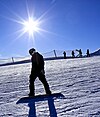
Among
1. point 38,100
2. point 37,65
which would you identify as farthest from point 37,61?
point 38,100

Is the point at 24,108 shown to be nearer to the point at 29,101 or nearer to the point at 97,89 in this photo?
the point at 29,101

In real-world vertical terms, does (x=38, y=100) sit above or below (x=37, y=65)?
below

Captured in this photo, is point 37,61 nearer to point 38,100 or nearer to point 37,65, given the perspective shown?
point 37,65

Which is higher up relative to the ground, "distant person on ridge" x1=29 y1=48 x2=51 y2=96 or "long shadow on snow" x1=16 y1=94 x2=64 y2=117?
"distant person on ridge" x1=29 y1=48 x2=51 y2=96

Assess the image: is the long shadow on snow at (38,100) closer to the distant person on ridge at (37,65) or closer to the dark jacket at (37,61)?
the distant person on ridge at (37,65)

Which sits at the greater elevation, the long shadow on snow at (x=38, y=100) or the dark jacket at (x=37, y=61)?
the dark jacket at (x=37, y=61)

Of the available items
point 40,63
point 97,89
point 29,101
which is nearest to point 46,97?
point 29,101

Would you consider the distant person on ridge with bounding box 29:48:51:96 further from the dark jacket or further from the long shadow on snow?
the long shadow on snow

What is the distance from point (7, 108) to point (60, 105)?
65.9 inches

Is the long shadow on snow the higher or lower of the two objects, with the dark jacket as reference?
lower

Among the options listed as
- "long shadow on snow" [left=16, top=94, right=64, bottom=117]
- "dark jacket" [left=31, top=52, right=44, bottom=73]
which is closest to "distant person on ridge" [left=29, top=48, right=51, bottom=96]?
"dark jacket" [left=31, top=52, right=44, bottom=73]

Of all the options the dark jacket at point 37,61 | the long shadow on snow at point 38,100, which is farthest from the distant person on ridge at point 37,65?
the long shadow on snow at point 38,100

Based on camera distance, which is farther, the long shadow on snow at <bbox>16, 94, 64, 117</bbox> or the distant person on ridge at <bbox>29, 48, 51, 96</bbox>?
the distant person on ridge at <bbox>29, 48, 51, 96</bbox>

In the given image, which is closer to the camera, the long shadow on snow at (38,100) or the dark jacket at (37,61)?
the long shadow on snow at (38,100)
